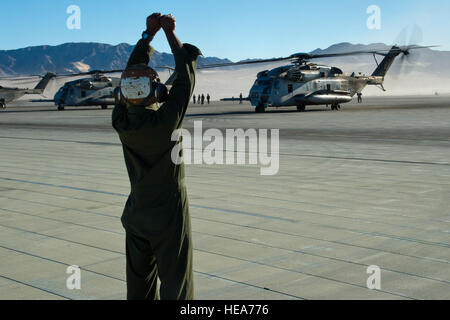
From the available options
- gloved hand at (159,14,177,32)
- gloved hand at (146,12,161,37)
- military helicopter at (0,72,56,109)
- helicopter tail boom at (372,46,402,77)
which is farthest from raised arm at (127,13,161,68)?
military helicopter at (0,72,56,109)

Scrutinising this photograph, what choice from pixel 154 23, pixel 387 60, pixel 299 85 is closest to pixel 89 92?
pixel 299 85

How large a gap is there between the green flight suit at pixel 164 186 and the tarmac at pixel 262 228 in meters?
1.26

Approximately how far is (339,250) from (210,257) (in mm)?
1410

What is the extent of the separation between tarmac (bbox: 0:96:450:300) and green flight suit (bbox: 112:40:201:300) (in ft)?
4.13

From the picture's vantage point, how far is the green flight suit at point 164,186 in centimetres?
321

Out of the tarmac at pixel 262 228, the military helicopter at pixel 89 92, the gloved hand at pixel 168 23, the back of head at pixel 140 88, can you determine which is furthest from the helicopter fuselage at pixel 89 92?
the back of head at pixel 140 88

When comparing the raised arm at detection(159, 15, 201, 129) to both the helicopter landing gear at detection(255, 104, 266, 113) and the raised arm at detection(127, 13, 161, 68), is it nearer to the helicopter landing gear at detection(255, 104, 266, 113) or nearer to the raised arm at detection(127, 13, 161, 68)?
the raised arm at detection(127, 13, 161, 68)

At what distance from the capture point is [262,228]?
22.2 feet

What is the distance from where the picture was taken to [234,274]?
506cm

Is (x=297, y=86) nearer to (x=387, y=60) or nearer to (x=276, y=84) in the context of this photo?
(x=276, y=84)

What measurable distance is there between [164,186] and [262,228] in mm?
3669

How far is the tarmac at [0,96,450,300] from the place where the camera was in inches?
188
